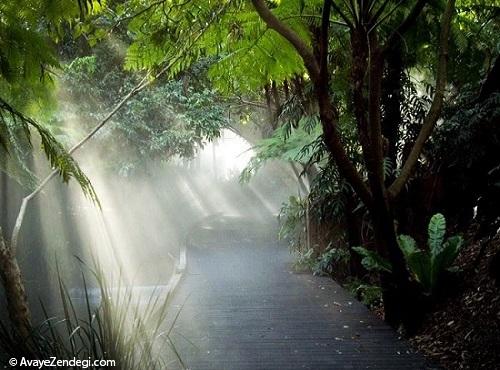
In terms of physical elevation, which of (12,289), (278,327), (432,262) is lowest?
(278,327)

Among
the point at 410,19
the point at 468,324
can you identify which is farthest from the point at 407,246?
the point at 410,19

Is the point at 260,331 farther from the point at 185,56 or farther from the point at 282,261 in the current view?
the point at 282,261

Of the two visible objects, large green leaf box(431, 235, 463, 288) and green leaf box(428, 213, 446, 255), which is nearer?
large green leaf box(431, 235, 463, 288)

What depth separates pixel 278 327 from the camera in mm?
5078

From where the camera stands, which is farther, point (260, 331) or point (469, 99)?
point (469, 99)

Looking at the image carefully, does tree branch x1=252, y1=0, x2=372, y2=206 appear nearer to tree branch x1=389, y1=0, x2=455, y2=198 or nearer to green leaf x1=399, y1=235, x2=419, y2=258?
tree branch x1=389, y1=0, x2=455, y2=198

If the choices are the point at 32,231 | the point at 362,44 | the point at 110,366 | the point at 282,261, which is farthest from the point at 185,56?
the point at 282,261

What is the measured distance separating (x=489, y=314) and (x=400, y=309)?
3.09ft

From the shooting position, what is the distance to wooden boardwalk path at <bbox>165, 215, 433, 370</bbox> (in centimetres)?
401

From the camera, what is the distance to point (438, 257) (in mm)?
4629

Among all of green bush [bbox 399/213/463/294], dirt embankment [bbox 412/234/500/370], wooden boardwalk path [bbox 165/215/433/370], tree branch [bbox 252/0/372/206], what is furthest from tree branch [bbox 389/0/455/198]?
wooden boardwalk path [bbox 165/215/433/370]

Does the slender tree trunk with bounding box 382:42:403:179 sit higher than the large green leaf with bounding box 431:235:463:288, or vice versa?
the slender tree trunk with bounding box 382:42:403:179

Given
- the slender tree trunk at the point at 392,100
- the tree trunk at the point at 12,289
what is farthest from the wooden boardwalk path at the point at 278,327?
the slender tree trunk at the point at 392,100

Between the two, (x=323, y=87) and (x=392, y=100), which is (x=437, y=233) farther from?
(x=323, y=87)
